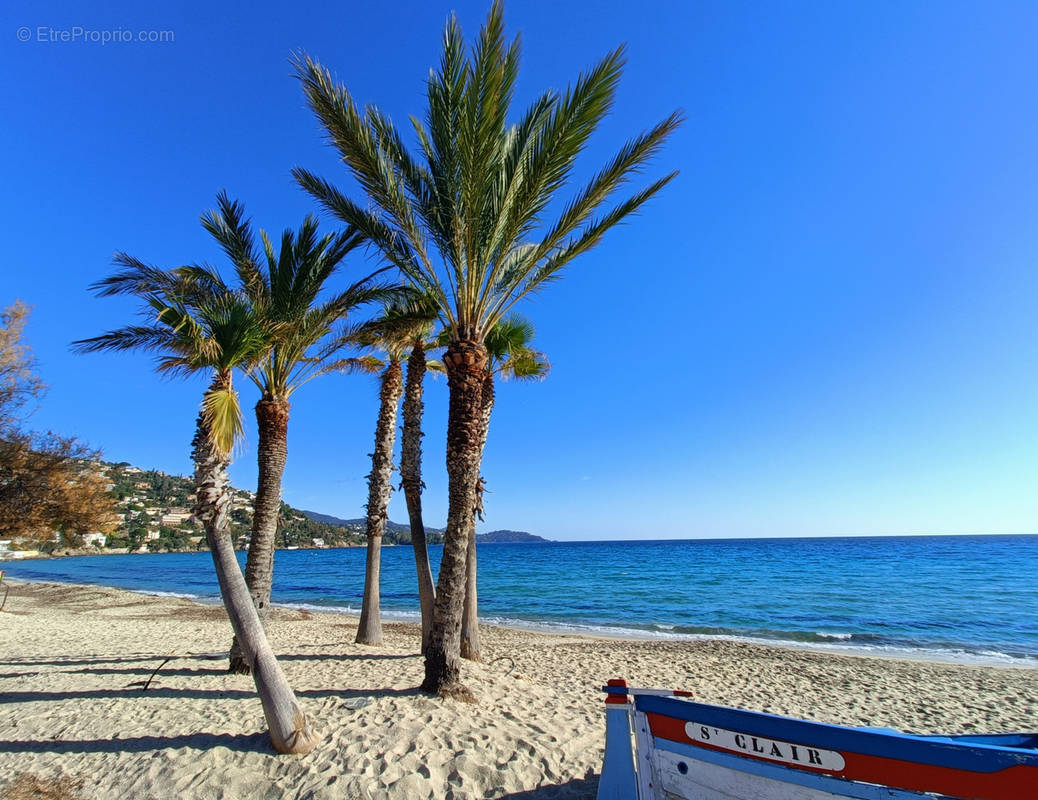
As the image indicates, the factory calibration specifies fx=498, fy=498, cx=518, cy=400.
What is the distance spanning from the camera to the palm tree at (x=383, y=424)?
32.9 feet

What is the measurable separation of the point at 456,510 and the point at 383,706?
264 centimetres

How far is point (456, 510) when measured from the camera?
7234 mm

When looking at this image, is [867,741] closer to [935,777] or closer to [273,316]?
[935,777]

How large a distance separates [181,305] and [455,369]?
3.57 meters

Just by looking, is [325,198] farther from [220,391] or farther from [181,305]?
[220,391]

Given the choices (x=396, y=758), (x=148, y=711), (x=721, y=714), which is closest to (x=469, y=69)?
(x=721, y=714)

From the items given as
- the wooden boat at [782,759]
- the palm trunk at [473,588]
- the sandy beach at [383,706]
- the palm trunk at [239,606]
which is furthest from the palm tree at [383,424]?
the wooden boat at [782,759]

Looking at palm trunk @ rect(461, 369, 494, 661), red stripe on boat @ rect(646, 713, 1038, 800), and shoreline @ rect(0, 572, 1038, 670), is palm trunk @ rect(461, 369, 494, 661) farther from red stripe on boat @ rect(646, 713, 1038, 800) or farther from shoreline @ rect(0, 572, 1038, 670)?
shoreline @ rect(0, 572, 1038, 670)

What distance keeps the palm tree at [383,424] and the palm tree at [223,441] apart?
10.8 feet

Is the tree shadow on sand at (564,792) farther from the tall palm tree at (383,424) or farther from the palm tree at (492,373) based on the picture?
the tall palm tree at (383,424)

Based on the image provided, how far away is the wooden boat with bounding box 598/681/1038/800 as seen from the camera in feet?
7.92

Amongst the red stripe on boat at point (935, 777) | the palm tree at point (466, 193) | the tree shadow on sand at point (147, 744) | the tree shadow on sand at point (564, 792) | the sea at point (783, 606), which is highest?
the palm tree at point (466, 193)

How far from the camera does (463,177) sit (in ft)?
22.6

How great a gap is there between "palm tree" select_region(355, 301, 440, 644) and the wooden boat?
25.5ft
